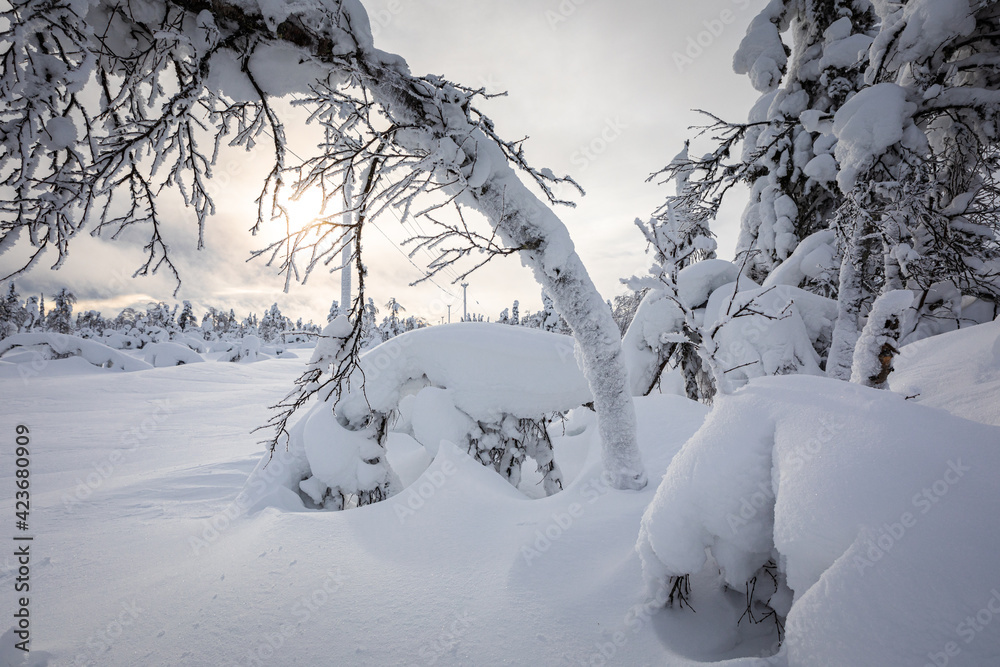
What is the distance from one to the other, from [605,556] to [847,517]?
1.39m

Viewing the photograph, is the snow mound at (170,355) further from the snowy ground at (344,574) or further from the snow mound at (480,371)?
the snow mound at (480,371)

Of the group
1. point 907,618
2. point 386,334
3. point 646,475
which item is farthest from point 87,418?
point 386,334

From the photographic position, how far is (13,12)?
173cm

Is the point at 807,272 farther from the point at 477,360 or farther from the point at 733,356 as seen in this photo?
the point at 477,360

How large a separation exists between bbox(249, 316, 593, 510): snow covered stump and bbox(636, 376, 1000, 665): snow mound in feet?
8.95

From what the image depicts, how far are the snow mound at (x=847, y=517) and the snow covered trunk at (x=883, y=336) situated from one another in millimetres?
1640

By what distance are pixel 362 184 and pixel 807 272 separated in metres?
7.22

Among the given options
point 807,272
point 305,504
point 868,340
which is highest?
→ point 807,272

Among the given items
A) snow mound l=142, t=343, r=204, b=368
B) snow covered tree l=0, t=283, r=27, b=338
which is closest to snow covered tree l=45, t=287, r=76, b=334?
snow covered tree l=0, t=283, r=27, b=338

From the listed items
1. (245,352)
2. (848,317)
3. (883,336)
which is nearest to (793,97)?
(848,317)

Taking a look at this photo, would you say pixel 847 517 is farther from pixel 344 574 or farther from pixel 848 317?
pixel 848 317

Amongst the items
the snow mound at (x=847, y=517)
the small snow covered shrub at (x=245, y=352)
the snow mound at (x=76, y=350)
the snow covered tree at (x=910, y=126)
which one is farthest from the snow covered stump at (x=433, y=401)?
the small snow covered shrub at (x=245, y=352)

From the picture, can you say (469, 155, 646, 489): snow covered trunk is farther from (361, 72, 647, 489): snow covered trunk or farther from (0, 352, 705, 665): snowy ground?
(0, 352, 705, 665): snowy ground

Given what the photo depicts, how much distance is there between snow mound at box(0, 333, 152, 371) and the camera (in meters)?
13.2
